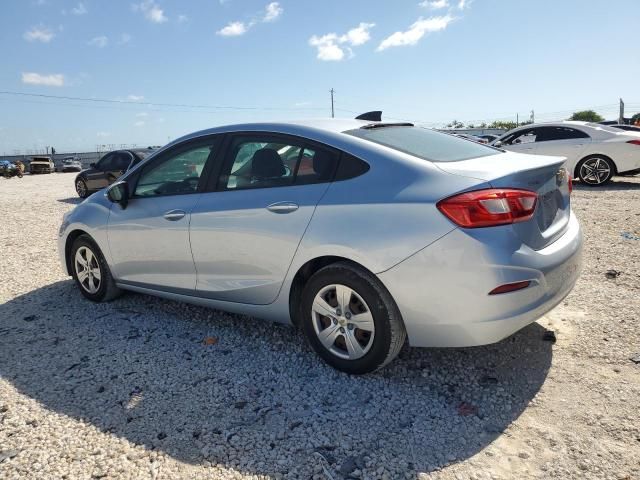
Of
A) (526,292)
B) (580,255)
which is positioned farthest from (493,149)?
(526,292)

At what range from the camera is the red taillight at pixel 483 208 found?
253 centimetres

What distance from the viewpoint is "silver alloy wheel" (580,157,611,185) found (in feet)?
36.1

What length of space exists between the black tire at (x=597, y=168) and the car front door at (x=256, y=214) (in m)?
10.1

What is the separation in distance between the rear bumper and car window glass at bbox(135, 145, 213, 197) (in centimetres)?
182

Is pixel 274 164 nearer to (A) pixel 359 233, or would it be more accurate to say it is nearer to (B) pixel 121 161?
(A) pixel 359 233

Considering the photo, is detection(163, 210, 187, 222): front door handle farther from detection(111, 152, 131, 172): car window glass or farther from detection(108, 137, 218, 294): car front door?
detection(111, 152, 131, 172): car window glass

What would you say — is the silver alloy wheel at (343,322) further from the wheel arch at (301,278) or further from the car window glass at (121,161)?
the car window glass at (121,161)

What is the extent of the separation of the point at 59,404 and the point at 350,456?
182 cm

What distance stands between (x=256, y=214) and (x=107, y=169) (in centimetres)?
1259

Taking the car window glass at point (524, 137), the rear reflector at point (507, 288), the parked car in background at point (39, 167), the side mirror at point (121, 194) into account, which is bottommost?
the rear reflector at point (507, 288)

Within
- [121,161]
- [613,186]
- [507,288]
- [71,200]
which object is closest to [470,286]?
[507,288]

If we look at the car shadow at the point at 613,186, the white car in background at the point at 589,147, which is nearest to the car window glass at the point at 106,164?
the white car in background at the point at 589,147

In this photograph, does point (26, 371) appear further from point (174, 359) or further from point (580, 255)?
point (580, 255)

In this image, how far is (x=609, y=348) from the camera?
331 cm
